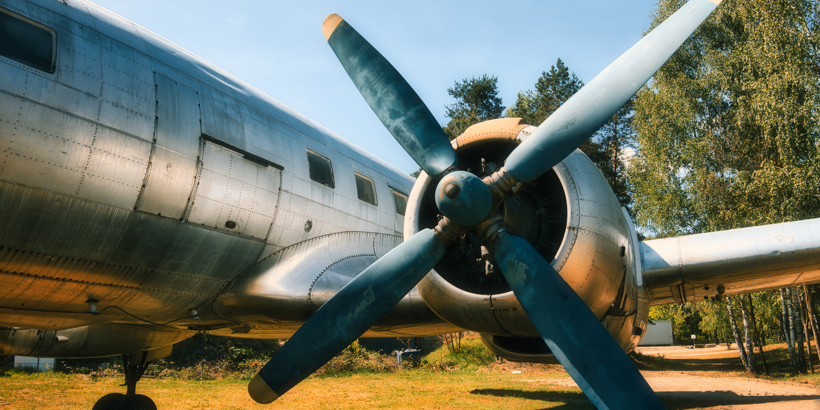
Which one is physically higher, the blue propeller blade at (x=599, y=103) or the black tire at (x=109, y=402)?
the blue propeller blade at (x=599, y=103)

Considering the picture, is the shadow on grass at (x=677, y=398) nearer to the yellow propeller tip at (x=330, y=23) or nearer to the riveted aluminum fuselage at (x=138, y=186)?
the riveted aluminum fuselage at (x=138, y=186)

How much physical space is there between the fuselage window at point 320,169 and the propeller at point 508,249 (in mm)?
2506

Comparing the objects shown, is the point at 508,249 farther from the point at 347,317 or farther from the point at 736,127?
the point at 736,127

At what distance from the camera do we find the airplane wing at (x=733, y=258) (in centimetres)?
535

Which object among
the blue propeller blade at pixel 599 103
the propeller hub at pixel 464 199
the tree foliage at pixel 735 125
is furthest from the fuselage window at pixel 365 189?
the tree foliage at pixel 735 125

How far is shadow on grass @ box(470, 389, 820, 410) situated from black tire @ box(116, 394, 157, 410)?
7853mm

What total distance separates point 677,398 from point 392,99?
38.3ft

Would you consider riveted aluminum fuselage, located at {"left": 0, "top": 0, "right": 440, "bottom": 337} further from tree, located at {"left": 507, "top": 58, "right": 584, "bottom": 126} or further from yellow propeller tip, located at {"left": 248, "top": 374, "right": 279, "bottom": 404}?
tree, located at {"left": 507, "top": 58, "right": 584, "bottom": 126}

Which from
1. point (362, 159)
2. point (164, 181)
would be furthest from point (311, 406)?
point (164, 181)

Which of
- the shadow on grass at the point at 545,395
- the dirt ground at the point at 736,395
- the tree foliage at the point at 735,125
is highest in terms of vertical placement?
the tree foliage at the point at 735,125

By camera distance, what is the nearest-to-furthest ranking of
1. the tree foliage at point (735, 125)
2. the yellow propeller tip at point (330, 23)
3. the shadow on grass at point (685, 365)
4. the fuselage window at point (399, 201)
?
the yellow propeller tip at point (330, 23), the fuselage window at point (399, 201), the tree foliage at point (735, 125), the shadow on grass at point (685, 365)

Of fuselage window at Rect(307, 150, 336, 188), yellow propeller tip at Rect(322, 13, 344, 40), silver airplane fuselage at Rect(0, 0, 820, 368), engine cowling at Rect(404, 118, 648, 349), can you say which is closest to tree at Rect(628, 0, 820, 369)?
silver airplane fuselage at Rect(0, 0, 820, 368)

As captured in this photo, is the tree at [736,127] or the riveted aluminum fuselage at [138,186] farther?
the tree at [736,127]

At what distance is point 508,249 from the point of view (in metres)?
4.46
